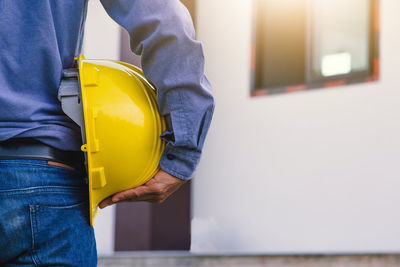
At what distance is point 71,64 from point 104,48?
5735 mm

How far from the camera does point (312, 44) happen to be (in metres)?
6.46

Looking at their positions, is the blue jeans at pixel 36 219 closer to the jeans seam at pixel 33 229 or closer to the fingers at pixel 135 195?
the jeans seam at pixel 33 229

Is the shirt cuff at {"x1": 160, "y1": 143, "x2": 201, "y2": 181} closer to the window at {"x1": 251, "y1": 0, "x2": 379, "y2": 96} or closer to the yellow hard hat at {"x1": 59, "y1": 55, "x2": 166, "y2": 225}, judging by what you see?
the yellow hard hat at {"x1": 59, "y1": 55, "x2": 166, "y2": 225}

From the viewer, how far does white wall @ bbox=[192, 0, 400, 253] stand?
578cm

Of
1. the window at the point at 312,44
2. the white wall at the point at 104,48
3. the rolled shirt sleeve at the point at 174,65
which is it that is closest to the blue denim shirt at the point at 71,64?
the rolled shirt sleeve at the point at 174,65

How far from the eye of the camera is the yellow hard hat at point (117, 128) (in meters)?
1.52

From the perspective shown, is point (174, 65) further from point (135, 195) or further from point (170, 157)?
point (135, 195)

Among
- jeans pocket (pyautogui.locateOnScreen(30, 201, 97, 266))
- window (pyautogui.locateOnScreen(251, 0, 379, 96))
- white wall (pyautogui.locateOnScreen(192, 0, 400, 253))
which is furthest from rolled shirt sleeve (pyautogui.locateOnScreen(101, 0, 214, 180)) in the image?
window (pyautogui.locateOnScreen(251, 0, 379, 96))

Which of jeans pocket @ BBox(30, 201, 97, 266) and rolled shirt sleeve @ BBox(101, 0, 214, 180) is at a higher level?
rolled shirt sleeve @ BBox(101, 0, 214, 180)

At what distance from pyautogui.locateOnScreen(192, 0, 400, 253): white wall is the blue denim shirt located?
440cm

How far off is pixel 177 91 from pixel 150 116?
136 millimetres

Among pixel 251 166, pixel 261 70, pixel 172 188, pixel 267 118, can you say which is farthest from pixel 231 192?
pixel 172 188

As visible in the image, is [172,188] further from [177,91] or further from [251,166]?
[251,166]

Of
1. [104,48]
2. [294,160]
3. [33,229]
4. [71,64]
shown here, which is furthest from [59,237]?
[104,48]
